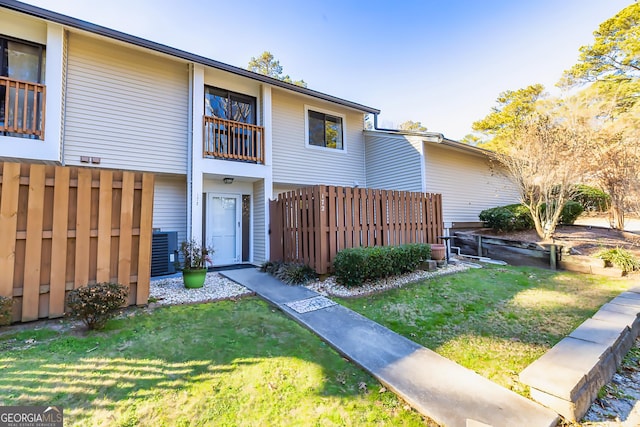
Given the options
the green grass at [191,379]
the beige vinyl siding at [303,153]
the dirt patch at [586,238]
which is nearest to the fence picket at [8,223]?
the green grass at [191,379]

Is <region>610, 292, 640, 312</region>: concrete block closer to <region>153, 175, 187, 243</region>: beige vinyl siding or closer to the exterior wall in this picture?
<region>153, 175, 187, 243</region>: beige vinyl siding

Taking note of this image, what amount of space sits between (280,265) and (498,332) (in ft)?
15.2

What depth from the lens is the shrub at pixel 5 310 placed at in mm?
3351

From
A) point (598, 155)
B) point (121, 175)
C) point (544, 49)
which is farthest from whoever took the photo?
point (544, 49)

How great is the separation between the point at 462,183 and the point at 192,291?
403 inches

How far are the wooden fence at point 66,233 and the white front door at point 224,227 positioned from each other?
3.99 metres

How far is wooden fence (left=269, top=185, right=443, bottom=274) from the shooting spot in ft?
19.9

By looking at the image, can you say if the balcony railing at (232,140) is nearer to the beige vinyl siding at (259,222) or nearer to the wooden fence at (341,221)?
the beige vinyl siding at (259,222)

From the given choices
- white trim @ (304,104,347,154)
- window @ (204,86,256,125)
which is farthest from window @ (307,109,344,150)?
window @ (204,86,256,125)

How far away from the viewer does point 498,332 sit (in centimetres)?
363

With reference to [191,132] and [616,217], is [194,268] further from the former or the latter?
Result: [616,217]

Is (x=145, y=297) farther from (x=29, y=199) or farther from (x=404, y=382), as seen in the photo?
(x=404, y=382)

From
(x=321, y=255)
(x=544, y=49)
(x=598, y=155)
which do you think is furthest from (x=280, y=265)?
(x=544, y=49)

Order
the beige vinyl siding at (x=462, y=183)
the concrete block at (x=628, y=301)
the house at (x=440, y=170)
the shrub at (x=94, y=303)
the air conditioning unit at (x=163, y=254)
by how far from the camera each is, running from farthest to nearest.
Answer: the beige vinyl siding at (x=462, y=183) < the house at (x=440, y=170) < the air conditioning unit at (x=163, y=254) < the concrete block at (x=628, y=301) < the shrub at (x=94, y=303)
